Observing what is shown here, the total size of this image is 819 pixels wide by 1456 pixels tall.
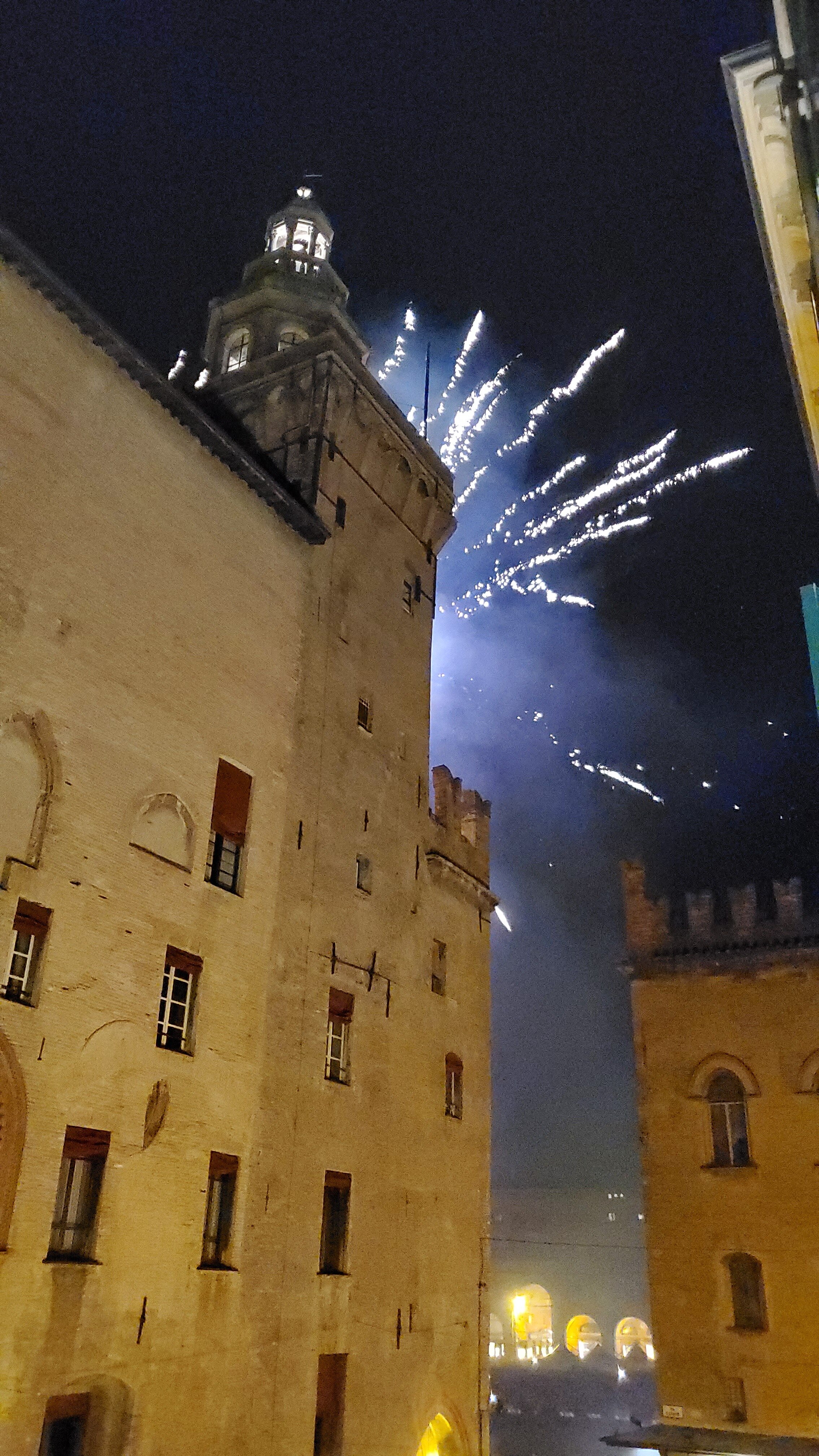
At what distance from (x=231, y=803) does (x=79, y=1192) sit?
657cm

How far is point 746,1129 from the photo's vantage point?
25688 millimetres

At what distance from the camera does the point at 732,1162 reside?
2555 centimetres

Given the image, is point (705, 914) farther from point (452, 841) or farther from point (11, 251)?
point (11, 251)

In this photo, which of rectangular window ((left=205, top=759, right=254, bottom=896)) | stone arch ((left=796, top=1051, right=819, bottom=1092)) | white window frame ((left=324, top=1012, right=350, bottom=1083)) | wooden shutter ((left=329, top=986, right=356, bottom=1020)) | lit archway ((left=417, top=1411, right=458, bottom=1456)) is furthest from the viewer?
stone arch ((left=796, top=1051, right=819, bottom=1092))

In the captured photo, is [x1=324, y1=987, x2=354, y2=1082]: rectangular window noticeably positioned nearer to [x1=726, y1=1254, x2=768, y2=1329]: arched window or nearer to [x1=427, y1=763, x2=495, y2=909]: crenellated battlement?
[x1=427, y1=763, x2=495, y2=909]: crenellated battlement

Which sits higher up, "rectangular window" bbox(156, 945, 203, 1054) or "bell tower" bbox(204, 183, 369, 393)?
"bell tower" bbox(204, 183, 369, 393)

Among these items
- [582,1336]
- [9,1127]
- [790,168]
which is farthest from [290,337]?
[582,1336]

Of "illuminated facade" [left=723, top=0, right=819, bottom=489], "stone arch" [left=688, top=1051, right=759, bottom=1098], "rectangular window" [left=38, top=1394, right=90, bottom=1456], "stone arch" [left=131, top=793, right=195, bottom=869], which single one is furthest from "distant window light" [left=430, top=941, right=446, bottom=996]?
"illuminated facade" [left=723, top=0, right=819, bottom=489]

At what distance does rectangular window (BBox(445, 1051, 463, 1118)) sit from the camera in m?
22.7

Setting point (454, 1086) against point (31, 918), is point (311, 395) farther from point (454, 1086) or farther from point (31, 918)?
point (454, 1086)

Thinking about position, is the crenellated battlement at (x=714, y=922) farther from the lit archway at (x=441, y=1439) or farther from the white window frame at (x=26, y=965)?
the white window frame at (x=26, y=965)

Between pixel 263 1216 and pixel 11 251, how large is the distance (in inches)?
603

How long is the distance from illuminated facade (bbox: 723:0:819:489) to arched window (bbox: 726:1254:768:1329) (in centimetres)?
1904

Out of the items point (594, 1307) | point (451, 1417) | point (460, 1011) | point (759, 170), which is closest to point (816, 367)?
Result: point (759, 170)
